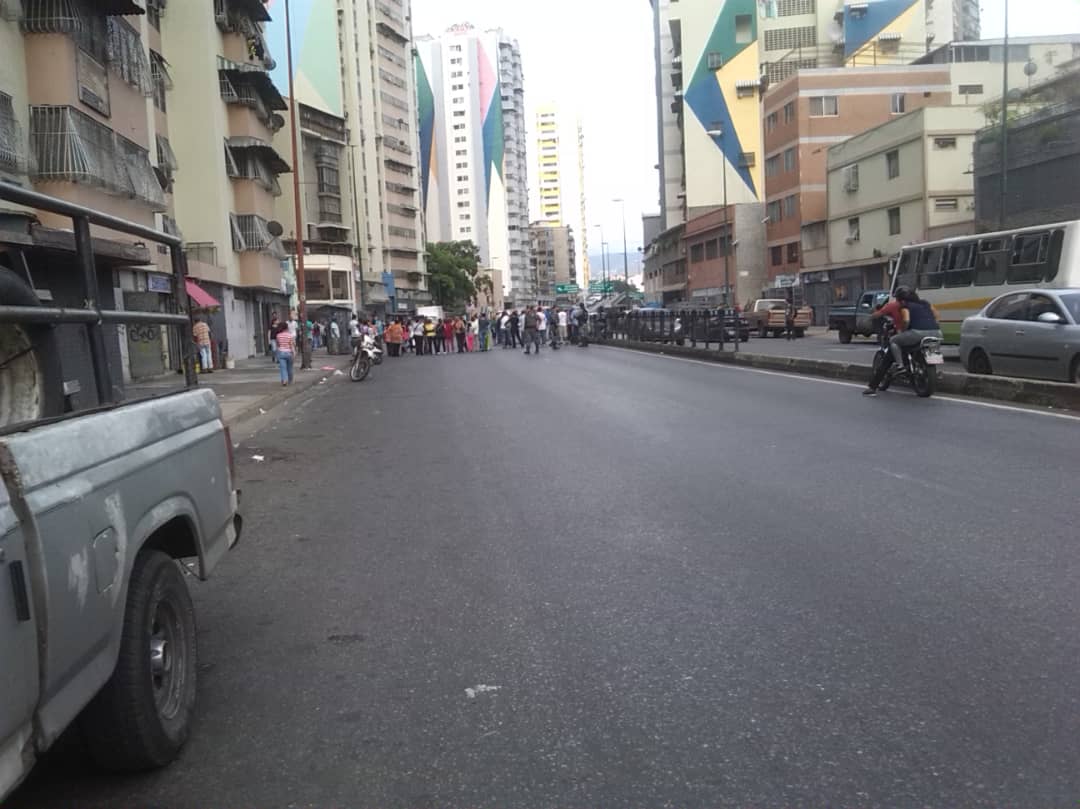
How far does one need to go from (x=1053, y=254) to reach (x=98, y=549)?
65.9 ft

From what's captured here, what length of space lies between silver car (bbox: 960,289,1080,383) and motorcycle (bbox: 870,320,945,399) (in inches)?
47.3

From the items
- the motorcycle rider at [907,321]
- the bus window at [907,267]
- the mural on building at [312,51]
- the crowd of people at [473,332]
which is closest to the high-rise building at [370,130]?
the mural on building at [312,51]

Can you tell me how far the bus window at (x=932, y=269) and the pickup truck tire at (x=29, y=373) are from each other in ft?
73.5

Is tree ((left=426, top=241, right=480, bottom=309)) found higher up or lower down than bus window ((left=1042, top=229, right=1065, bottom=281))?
higher up

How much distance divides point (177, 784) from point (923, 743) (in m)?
2.35

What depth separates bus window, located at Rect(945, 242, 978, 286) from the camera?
847 inches

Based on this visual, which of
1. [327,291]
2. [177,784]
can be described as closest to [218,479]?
[177,784]

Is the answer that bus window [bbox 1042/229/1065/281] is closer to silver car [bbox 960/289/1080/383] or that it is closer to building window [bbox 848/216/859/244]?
silver car [bbox 960/289/1080/383]

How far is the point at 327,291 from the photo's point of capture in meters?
66.9

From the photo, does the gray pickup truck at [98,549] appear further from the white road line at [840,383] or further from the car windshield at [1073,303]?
the car windshield at [1073,303]

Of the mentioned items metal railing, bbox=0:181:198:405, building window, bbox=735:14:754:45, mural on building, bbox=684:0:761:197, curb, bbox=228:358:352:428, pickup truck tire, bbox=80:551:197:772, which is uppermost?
building window, bbox=735:14:754:45

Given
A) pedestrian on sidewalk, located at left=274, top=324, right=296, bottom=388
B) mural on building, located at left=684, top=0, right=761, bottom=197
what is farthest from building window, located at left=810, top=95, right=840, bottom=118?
pedestrian on sidewalk, located at left=274, top=324, right=296, bottom=388

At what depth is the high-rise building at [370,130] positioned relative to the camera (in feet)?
229

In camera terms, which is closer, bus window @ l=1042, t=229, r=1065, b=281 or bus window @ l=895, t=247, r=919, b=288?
bus window @ l=1042, t=229, r=1065, b=281
